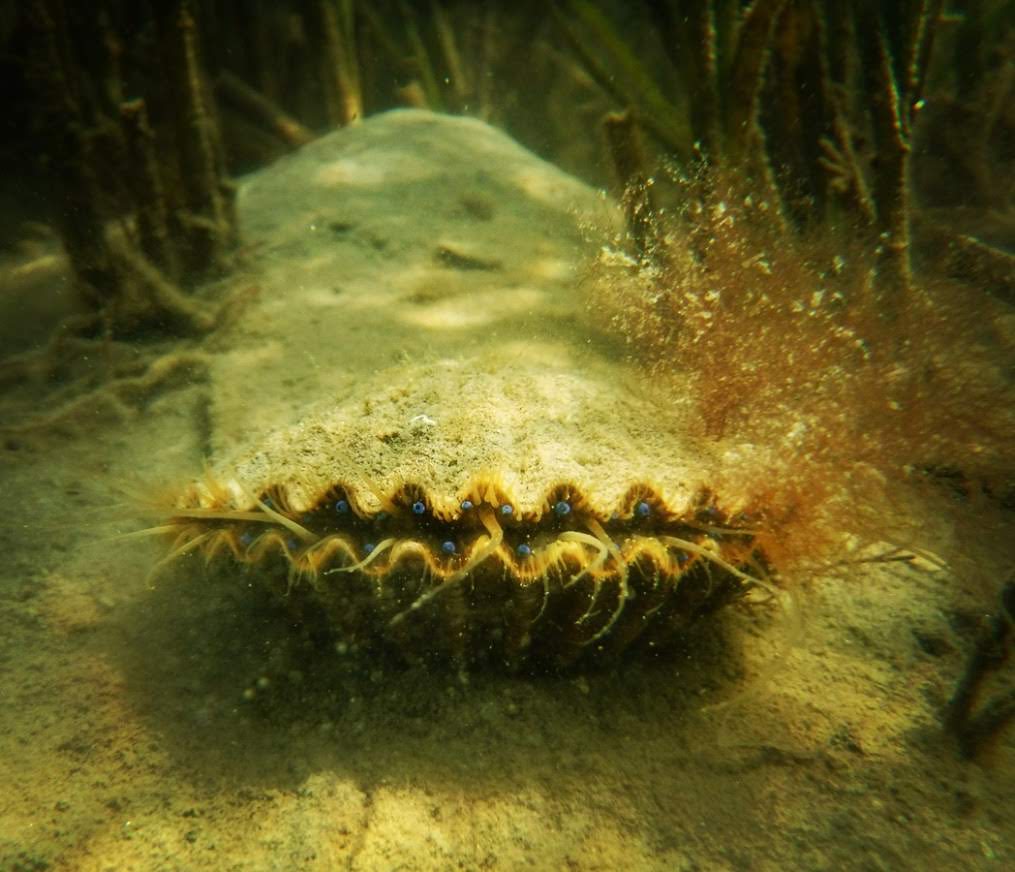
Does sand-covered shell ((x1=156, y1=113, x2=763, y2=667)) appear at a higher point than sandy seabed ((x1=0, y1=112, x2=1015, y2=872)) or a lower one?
higher

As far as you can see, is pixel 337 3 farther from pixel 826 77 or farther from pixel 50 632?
pixel 50 632

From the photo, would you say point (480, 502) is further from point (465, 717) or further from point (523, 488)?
point (465, 717)

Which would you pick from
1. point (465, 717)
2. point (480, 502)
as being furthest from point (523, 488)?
point (465, 717)

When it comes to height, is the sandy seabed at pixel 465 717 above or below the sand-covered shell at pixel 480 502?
below
